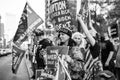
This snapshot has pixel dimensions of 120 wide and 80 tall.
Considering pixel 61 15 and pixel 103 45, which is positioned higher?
pixel 61 15

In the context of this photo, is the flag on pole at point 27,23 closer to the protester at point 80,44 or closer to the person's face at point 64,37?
the person's face at point 64,37

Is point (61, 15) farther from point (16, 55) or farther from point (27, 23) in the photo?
point (16, 55)

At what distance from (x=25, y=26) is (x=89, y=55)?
214 centimetres

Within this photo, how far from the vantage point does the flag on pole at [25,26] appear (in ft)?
16.8

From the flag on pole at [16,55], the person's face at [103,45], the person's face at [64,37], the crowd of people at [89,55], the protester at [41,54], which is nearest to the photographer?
the crowd of people at [89,55]

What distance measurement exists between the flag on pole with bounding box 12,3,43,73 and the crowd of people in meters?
0.99

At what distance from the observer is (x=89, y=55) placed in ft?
12.8

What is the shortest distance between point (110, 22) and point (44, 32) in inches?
78.1

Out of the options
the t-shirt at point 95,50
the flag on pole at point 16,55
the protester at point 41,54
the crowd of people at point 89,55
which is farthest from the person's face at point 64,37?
the flag on pole at point 16,55

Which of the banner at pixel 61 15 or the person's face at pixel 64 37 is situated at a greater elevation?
the banner at pixel 61 15

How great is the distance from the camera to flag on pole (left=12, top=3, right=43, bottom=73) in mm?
5109

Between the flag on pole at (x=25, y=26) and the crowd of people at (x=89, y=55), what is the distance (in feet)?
3.25

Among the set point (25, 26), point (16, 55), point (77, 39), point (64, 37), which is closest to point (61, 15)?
point (64, 37)

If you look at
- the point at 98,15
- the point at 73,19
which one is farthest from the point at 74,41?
the point at 98,15
